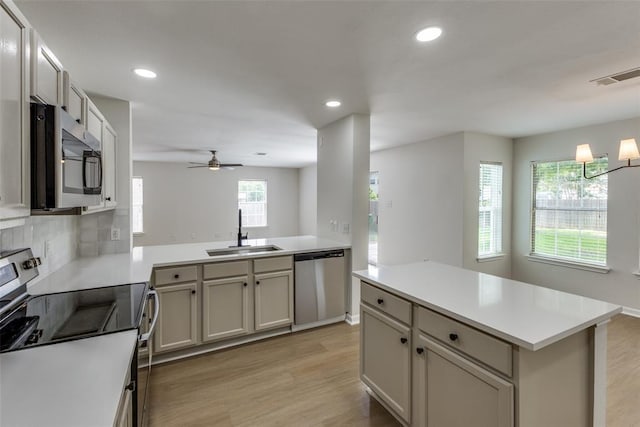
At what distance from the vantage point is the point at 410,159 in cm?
520

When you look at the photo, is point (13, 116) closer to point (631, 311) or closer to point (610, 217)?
point (610, 217)

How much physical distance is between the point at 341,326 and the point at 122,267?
227 cm

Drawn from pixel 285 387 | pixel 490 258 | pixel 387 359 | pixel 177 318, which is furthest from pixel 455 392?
pixel 490 258

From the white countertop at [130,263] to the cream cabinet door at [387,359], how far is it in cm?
136

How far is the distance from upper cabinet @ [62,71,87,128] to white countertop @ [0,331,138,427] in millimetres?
1171

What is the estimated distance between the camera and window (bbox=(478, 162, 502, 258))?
457 centimetres

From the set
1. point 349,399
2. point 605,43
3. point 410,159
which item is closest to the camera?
point 605,43

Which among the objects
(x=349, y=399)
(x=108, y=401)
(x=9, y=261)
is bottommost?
(x=349, y=399)

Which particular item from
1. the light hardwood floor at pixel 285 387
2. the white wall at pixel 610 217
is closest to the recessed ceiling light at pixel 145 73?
the light hardwood floor at pixel 285 387

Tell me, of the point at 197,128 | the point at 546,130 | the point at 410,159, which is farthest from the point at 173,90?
the point at 546,130

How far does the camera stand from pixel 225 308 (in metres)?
2.81

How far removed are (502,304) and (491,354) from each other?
1.03 feet

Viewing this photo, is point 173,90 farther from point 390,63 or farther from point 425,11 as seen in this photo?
point 425,11

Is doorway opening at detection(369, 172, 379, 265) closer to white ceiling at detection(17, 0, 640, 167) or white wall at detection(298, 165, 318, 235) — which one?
white wall at detection(298, 165, 318, 235)
